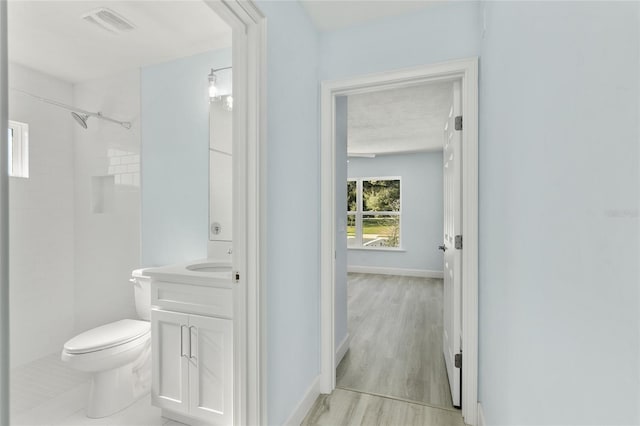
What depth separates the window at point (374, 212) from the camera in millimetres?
6508

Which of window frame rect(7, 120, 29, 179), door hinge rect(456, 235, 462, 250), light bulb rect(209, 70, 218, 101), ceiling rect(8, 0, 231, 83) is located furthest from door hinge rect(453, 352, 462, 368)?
window frame rect(7, 120, 29, 179)

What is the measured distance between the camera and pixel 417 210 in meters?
6.27

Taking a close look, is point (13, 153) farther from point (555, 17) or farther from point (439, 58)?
point (555, 17)

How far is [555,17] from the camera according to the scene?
0.68 meters

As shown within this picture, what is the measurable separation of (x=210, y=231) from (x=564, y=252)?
2237 millimetres

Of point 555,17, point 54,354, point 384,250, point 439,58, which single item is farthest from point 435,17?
point 384,250

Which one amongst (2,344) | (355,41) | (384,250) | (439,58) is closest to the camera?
(2,344)

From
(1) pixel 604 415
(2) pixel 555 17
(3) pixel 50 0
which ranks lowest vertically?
(1) pixel 604 415

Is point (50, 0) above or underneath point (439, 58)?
above

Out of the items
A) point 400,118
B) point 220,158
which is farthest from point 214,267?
point 400,118

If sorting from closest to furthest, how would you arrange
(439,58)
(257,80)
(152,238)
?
1. (257,80)
2. (439,58)
3. (152,238)

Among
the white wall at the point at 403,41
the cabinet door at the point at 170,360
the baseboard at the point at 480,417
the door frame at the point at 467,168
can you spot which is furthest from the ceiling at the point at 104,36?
the baseboard at the point at 480,417

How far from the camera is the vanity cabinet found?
165 centimetres

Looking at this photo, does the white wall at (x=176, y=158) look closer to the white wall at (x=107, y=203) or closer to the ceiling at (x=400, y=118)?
the white wall at (x=107, y=203)
